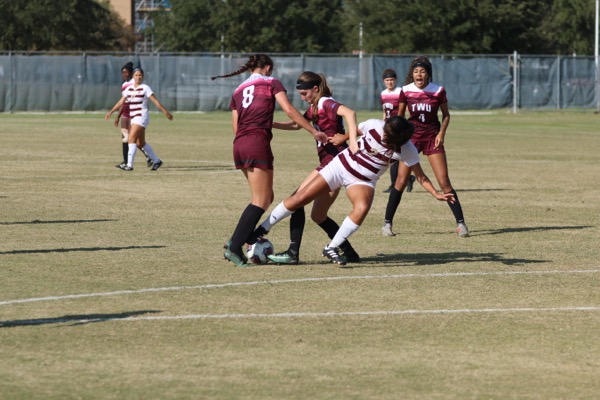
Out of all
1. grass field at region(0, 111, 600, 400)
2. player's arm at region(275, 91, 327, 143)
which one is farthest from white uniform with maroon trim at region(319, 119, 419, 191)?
grass field at region(0, 111, 600, 400)

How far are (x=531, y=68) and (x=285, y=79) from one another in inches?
432

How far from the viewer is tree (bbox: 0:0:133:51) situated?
270 ft

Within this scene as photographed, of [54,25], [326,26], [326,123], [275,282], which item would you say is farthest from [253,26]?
[275,282]

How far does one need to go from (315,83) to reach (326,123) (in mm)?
646

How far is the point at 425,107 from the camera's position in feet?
48.9

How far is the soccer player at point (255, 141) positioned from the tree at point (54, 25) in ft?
237

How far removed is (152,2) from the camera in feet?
413

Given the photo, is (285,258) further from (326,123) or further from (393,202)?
(393,202)

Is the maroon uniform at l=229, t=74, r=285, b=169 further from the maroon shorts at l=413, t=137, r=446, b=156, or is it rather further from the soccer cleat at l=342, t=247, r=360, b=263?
the maroon shorts at l=413, t=137, r=446, b=156

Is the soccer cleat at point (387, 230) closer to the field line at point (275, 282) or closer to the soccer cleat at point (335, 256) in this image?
the soccer cleat at point (335, 256)

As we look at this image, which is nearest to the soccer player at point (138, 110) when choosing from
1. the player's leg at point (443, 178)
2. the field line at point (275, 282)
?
the player's leg at point (443, 178)

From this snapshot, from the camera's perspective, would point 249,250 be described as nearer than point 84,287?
No

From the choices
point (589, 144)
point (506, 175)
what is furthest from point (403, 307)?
point (589, 144)

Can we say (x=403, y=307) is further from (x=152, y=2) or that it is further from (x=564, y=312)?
(x=152, y=2)
